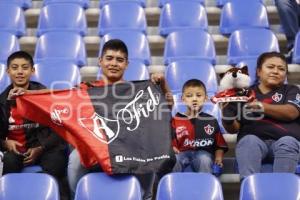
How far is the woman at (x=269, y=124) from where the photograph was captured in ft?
10.8

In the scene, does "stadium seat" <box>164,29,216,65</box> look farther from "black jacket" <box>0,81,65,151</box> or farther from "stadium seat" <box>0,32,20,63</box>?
"black jacket" <box>0,81,65,151</box>

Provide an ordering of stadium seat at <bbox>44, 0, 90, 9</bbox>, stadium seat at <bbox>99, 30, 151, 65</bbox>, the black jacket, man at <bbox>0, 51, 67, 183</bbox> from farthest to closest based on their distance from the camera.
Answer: stadium seat at <bbox>44, 0, 90, 9</bbox>, stadium seat at <bbox>99, 30, 151, 65</bbox>, the black jacket, man at <bbox>0, 51, 67, 183</bbox>

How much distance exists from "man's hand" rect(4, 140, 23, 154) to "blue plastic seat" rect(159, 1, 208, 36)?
1962 mm

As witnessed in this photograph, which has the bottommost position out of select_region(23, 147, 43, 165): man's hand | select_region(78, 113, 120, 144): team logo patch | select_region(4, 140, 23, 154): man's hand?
select_region(23, 147, 43, 165): man's hand

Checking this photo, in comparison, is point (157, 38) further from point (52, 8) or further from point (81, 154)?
point (81, 154)

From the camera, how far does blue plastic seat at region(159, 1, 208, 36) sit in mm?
5164

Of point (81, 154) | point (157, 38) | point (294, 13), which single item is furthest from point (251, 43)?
point (81, 154)

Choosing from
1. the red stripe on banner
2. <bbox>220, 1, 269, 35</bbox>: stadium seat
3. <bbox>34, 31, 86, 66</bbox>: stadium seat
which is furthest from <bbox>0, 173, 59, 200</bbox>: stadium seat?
<bbox>220, 1, 269, 35</bbox>: stadium seat

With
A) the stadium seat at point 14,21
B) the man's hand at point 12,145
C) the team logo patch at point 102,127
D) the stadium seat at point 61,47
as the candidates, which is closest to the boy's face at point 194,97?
the team logo patch at point 102,127

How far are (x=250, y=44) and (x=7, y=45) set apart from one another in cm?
184

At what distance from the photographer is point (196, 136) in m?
3.54

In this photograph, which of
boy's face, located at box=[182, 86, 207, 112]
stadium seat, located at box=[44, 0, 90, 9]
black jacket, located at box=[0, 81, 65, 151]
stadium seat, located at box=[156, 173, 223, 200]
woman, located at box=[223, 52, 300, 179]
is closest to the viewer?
stadium seat, located at box=[156, 173, 223, 200]

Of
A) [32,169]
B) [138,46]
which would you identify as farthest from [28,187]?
[138,46]

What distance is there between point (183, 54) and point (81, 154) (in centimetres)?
188
